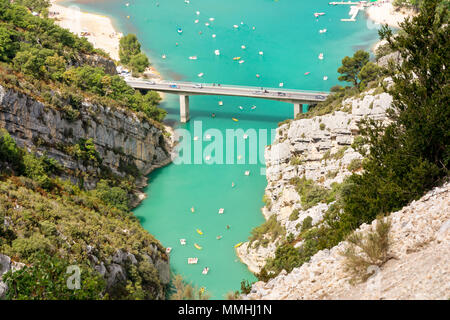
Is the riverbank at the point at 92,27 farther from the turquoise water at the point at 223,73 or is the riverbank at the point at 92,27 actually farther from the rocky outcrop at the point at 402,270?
the rocky outcrop at the point at 402,270

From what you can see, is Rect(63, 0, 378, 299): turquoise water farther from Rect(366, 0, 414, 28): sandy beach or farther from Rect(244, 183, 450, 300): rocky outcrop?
Rect(244, 183, 450, 300): rocky outcrop

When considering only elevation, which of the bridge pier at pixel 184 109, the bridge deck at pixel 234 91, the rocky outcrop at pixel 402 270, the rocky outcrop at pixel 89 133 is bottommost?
the rocky outcrop at pixel 402 270

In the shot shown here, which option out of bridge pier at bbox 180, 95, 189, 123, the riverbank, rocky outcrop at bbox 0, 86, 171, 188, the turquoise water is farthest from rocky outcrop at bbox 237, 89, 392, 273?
the riverbank

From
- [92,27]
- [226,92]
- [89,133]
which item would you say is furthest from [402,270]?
[92,27]

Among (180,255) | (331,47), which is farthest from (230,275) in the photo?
(331,47)

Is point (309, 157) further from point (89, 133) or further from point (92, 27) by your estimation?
point (92, 27)

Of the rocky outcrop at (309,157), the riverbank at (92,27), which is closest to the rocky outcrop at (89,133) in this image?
the rocky outcrop at (309,157)

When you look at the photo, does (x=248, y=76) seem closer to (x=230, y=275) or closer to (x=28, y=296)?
(x=230, y=275)
